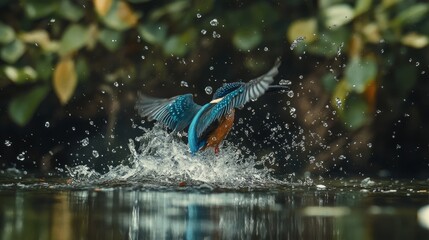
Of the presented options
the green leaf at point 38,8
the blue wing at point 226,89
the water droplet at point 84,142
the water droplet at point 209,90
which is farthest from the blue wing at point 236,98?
the water droplet at point 84,142

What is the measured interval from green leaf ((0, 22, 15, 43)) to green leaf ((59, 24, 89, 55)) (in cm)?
34

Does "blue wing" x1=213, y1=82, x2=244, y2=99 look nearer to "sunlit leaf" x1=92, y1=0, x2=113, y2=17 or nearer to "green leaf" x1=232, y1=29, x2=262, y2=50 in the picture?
"green leaf" x1=232, y1=29, x2=262, y2=50

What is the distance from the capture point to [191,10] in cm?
761

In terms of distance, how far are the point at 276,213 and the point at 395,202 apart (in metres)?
0.77

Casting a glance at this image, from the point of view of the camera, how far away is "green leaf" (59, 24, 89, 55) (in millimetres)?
7520

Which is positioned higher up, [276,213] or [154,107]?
[154,107]

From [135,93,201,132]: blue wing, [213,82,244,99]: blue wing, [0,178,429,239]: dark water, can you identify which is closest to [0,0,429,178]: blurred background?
[135,93,201,132]: blue wing

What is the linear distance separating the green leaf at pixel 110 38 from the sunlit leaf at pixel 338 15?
4.51 feet

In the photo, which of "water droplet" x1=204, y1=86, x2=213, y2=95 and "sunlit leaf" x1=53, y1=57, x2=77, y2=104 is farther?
"water droplet" x1=204, y1=86, x2=213, y2=95

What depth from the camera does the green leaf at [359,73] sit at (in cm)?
708

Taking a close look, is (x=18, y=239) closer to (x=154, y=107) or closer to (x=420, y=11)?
(x=154, y=107)

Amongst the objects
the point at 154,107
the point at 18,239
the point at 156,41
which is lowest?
the point at 18,239

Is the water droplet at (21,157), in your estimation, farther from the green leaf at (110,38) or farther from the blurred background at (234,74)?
the green leaf at (110,38)

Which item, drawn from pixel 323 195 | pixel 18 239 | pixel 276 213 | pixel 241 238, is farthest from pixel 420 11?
pixel 18 239
